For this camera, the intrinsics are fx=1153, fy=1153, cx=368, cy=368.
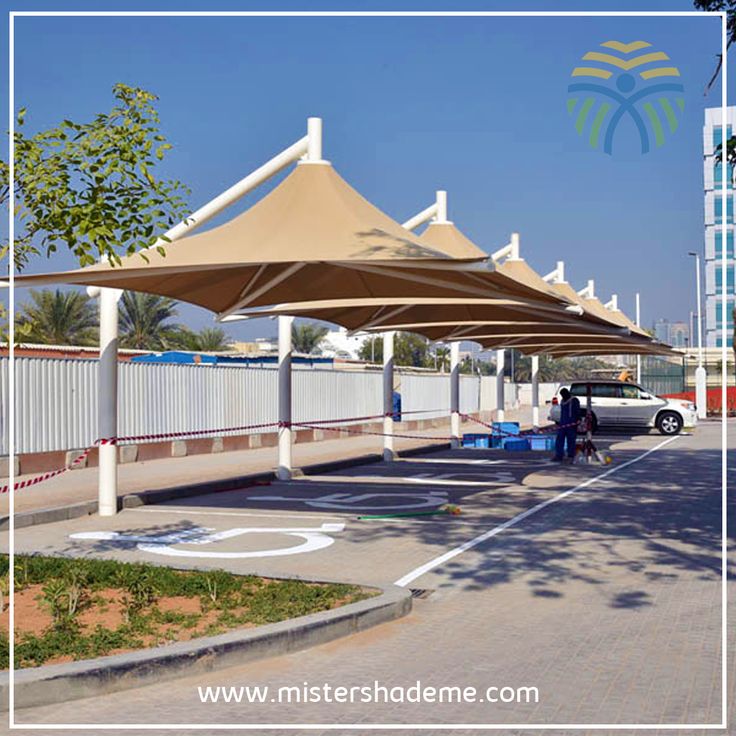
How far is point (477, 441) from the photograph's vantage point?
3334 cm

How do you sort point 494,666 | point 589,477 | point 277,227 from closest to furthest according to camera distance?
point 494,666, point 277,227, point 589,477

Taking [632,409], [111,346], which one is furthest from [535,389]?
[111,346]

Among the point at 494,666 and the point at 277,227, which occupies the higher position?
the point at 277,227

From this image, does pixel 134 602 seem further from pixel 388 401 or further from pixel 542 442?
pixel 542 442

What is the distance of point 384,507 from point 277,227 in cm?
454

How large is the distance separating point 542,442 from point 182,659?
2558 centimetres

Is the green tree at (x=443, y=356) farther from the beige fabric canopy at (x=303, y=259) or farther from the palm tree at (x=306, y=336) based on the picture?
the beige fabric canopy at (x=303, y=259)

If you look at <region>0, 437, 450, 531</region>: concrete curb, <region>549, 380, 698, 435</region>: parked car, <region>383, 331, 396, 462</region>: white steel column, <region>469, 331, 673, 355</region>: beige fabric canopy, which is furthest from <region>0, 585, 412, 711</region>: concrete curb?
<region>549, 380, 698, 435</region>: parked car

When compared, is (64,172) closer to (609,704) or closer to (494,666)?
(494,666)

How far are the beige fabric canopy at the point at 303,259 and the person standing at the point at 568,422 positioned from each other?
7.99 m

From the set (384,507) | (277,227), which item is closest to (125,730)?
(277,227)

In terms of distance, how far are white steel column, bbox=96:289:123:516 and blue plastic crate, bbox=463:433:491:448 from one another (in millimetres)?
18387

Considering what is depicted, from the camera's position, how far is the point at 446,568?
37.8 feet

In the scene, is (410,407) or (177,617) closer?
(177,617)
